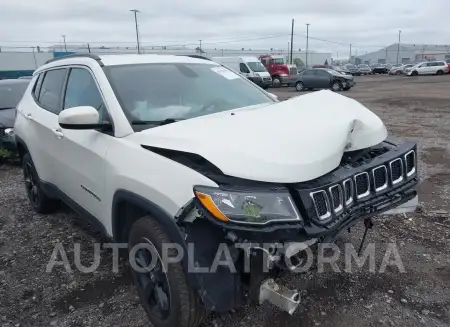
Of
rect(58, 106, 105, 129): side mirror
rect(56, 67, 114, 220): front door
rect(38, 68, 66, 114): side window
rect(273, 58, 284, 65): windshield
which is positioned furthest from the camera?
rect(273, 58, 284, 65): windshield

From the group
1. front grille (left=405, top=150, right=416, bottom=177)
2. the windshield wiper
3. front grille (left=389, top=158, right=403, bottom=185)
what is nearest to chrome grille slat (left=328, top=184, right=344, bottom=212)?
front grille (left=389, top=158, right=403, bottom=185)

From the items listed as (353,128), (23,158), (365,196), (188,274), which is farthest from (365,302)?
(23,158)

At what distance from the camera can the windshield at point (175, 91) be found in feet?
9.57

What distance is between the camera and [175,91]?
10.4 ft

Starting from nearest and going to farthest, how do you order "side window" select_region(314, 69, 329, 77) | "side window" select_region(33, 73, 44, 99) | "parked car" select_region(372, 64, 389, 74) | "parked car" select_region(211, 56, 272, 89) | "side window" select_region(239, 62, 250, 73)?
1. "side window" select_region(33, 73, 44, 99)
2. "side window" select_region(314, 69, 329, 77)
3. "parked car" select_region(211, 56, 272, 89)
4. "side window" select_region(239, 62, 250, 73)
5. "parked car" select_region(372, 64, 389, 74)

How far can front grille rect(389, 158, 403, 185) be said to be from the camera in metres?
2.64

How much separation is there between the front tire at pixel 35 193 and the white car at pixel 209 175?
1.10 m

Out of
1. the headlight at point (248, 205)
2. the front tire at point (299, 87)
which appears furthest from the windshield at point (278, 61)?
the headlight at point (248, 205)

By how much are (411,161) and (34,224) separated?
3893 millimetres

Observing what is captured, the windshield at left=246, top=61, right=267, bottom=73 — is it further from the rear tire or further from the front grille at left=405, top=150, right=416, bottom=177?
the front grille at left=405, top=150, right=416, bottom=177

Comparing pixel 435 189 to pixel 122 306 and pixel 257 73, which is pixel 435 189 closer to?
pixel 122 306

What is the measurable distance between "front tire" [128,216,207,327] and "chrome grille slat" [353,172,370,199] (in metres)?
1.12

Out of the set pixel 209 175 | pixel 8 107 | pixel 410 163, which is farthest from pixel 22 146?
pixel 8 107

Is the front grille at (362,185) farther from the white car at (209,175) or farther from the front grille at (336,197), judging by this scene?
the front grille at (336,197)
